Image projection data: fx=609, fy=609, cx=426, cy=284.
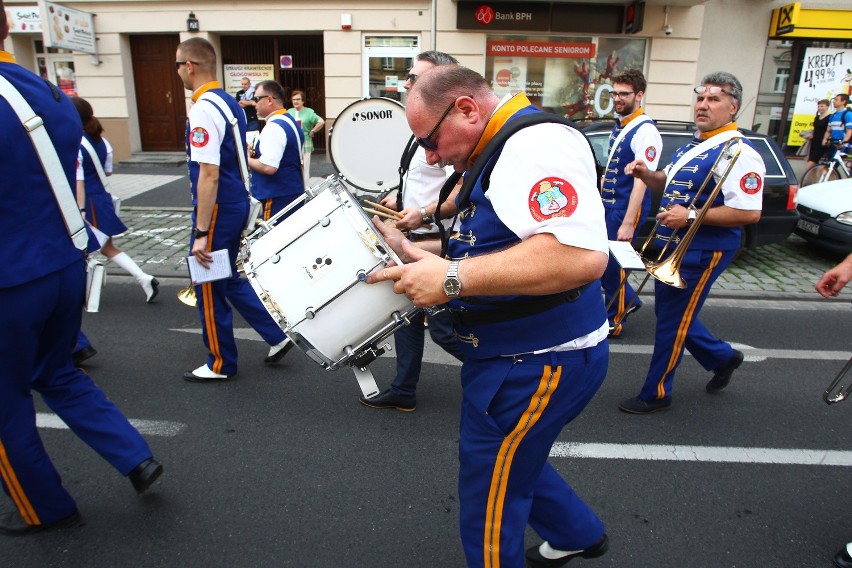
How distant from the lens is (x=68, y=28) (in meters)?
12.9

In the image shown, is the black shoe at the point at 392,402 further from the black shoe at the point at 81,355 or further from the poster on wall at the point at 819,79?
the poster on wall at the point at 819,79

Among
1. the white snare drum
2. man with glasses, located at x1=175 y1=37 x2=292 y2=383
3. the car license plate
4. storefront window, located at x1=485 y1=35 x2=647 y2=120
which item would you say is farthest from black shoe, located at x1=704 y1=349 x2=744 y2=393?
storefront window, located at x1=485 y1=35 x2=647 y2=120

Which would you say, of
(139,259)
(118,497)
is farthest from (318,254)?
(139,259)

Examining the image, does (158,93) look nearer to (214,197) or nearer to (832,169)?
(214,197)

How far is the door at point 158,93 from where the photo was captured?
47.4 ft

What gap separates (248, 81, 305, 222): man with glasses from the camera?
16.5 feet

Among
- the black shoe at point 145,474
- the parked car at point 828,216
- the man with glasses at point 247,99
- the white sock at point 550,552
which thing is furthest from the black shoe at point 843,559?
the man with glasses at point 247,99

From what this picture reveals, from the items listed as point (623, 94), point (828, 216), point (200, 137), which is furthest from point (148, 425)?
point (828, 216)

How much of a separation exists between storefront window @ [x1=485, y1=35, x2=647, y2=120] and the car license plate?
6.66m

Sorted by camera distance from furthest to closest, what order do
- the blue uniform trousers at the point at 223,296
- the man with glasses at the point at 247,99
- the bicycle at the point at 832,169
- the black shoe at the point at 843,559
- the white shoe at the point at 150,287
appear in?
1. the man with glasses at the point at 247,99
2. the bicycle at the point at 832,169
3. the white shoe at the point at 150,287
4. the blue uniform trousers at the point at 223,296
5. the black shoe at the point at 843,559

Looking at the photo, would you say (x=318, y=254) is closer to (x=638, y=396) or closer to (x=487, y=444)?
(x=487, y=444)

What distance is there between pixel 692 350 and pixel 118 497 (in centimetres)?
340

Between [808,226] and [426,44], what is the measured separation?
866cm

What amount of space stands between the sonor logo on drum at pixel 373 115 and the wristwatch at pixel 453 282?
2746 mm
